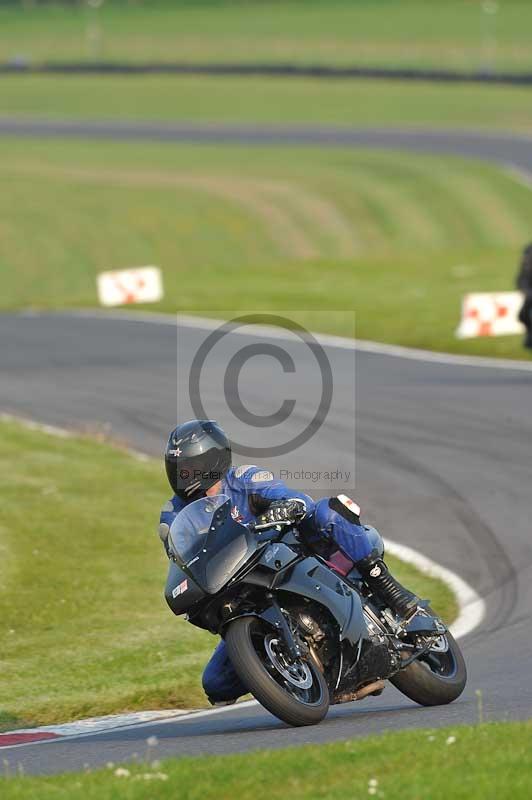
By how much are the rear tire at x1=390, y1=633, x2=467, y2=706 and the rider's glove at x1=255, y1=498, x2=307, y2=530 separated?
1264 mm

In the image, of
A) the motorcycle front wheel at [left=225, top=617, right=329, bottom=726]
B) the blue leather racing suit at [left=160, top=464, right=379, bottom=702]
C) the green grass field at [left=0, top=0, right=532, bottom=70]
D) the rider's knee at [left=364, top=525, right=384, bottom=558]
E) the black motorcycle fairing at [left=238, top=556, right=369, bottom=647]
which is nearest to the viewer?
the motorcycle front wheel at [left=225, top=617, right=329, bottom=726]

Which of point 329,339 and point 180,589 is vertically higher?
point 180,589

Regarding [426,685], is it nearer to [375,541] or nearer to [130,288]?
[375,541]

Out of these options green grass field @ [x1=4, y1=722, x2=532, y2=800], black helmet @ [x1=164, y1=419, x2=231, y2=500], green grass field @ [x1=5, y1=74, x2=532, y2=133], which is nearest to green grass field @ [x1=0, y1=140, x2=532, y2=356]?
green grass field @ [x1=5, y1=74, x2=532, y2=133]

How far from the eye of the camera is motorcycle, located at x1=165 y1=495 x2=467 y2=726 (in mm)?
7785

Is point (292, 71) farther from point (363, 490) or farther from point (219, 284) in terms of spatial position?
point (363, 490)

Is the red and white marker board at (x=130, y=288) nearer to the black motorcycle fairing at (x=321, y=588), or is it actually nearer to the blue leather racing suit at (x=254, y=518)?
the blue leather racing suit at (x=254, y=518)

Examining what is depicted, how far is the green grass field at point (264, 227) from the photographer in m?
34.1

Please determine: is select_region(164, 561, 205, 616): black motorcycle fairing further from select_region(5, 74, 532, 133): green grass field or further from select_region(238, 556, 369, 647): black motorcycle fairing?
select_region(5, 74, 532, 133): green grass field

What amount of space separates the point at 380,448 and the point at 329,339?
8525 mm

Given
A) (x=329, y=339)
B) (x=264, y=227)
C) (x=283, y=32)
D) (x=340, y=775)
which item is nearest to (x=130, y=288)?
(x=329, y=339)

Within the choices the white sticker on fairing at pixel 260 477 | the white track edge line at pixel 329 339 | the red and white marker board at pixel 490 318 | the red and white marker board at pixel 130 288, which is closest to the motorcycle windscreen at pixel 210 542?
the white sticker on fairing at pixel 260 477

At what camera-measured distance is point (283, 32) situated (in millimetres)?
93750

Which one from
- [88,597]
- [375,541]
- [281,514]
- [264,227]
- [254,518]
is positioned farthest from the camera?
[264,227]
